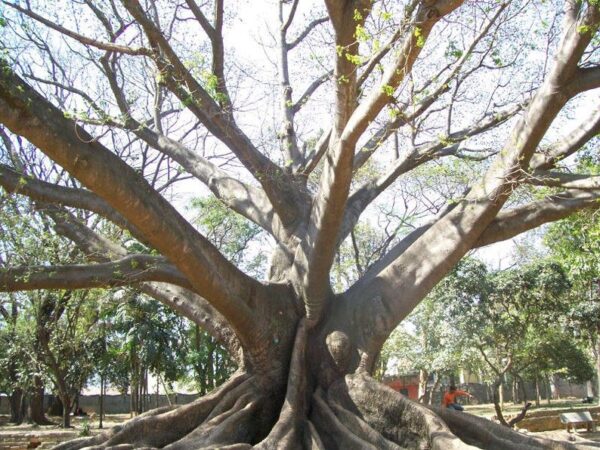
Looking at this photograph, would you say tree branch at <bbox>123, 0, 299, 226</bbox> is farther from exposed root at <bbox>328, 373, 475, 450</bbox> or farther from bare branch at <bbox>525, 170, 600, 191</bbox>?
bare branch at <bbox>525, 170, 600, 191</bbox>

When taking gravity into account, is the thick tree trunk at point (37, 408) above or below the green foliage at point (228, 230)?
below

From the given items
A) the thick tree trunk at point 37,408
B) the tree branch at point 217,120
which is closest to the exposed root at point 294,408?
the tree branch at point 217,120

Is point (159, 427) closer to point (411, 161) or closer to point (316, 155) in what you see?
point (316, 155)

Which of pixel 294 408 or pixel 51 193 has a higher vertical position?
pixel 51 193

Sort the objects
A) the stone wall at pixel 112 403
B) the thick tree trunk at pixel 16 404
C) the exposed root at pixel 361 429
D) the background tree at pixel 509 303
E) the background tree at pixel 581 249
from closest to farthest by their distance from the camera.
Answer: the exposed root at pixel 361 429 < the background tree at pixel 581 249 < the background tree at pixel 509 303 < the thick tree trunk at pixel 16 404 < the stone wall at pixel 112 403

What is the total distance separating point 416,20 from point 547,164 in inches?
122

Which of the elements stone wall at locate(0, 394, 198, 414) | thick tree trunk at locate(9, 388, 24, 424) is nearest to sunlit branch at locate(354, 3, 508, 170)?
thick tree trunk at locate(9, 388, 24, 424)

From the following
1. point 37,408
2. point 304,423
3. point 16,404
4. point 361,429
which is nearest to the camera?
point 361,429

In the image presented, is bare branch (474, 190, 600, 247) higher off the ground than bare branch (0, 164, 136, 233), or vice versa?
bare branch (0, 164, 136, 233)

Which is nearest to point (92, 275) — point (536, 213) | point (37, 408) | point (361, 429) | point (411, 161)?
point (361, 429)

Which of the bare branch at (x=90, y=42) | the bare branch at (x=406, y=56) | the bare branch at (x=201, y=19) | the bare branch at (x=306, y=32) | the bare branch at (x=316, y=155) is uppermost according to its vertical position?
the bare branch at (x=306, y=32)

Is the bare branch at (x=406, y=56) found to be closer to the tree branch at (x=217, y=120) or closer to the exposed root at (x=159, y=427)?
the tree branch at (x=217, y=120)

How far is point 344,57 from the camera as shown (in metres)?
4.86

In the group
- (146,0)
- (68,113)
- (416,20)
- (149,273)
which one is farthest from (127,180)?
(146,0)
